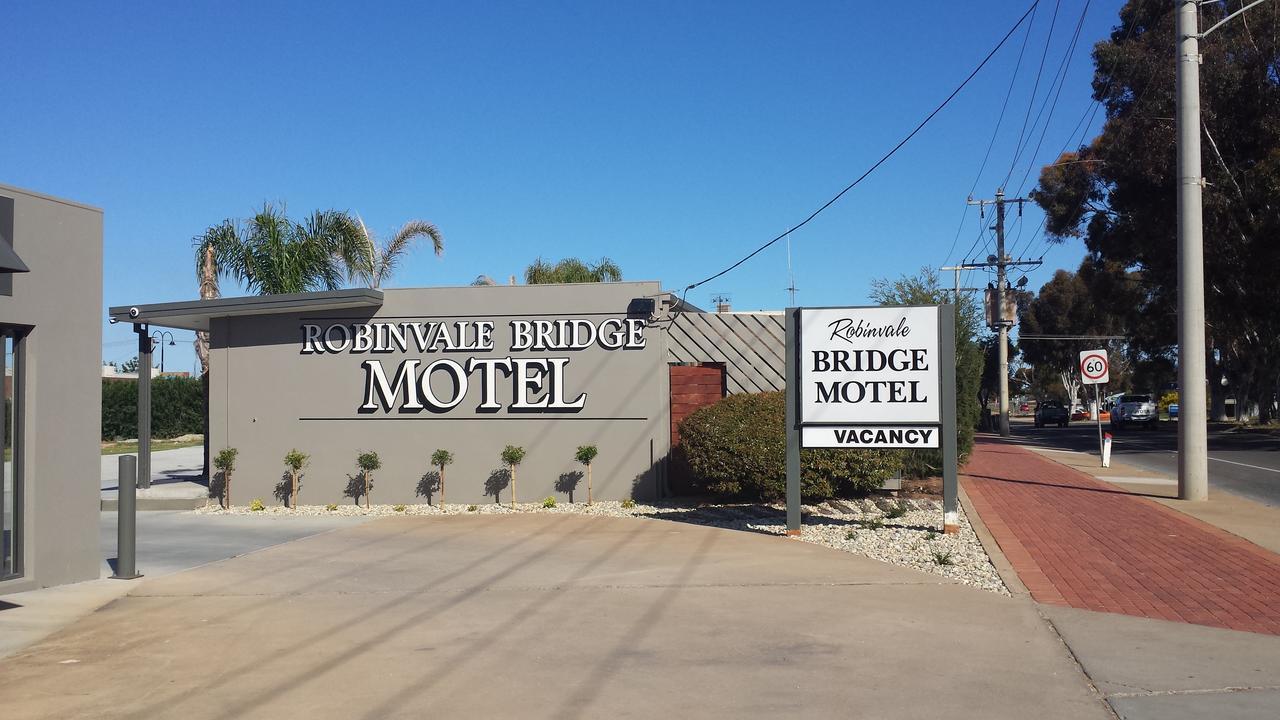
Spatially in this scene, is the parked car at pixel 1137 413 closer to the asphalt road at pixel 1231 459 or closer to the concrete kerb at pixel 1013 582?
the asphalt road at pixel 1231 459

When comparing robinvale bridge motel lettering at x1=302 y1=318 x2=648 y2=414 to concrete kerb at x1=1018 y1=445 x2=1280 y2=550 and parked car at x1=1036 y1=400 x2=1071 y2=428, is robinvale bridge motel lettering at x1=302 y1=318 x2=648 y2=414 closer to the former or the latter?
concrete kerb at x1=1018 y1=445 x2=1280 y2=550

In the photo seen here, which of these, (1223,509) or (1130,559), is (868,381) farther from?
(1223,509)

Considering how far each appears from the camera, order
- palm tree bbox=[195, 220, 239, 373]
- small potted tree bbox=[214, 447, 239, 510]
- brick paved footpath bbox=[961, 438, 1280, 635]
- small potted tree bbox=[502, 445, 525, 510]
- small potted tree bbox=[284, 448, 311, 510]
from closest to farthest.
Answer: brick paved footpath bbox=[961, 438, 1280, 635]
small potted tree bbox=[502, 445, 525, 510]
small potted tree bbox=[284, 448, 311, 510]
small potted tree bbox=[214, 447, 239, 510]
palm tree bbox=[195, 220, 239, 373]

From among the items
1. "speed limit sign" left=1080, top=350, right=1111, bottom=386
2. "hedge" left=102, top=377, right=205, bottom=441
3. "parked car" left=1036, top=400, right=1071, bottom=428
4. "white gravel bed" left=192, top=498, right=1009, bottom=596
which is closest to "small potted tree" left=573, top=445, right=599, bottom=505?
"white gravel bed" left=192, top=498, right=1009, bottom=596

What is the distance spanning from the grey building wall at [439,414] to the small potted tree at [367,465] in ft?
0.39

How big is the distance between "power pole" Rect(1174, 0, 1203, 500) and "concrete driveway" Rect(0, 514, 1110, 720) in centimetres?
739

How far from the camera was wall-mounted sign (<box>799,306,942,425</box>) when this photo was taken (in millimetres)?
11789

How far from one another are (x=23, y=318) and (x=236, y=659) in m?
4.15

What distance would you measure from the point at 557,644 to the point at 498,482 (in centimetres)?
926

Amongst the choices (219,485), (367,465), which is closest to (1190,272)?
(367,465)

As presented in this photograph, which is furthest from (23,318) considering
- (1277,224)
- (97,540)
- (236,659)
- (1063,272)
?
(1063,272)

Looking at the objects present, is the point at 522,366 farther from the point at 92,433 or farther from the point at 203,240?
the point at 203,240

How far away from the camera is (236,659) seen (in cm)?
693

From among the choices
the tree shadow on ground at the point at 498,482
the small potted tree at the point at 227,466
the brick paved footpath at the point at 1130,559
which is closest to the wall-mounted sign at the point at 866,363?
the brick paved footpath at the point at 1130,559
